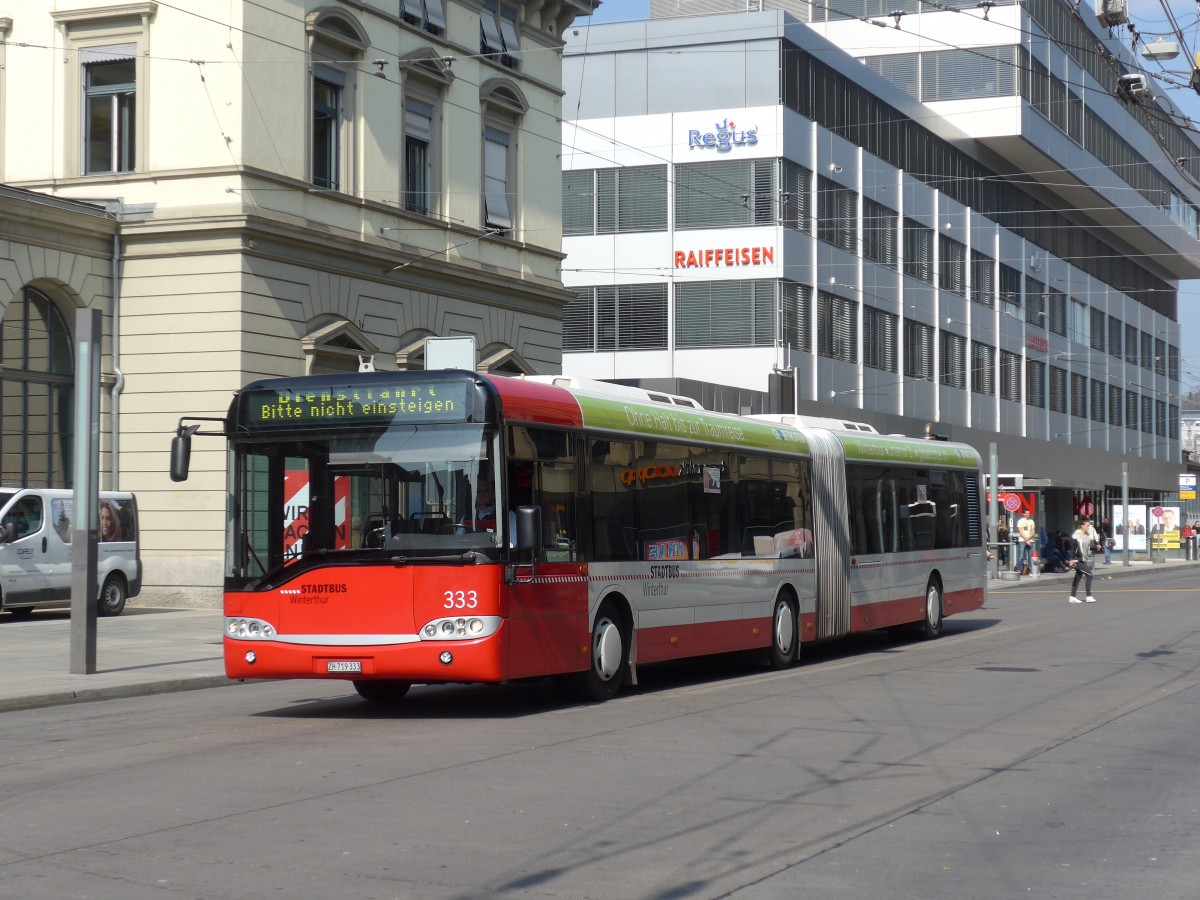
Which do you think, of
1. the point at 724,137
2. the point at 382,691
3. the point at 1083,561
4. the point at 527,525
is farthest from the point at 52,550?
the point at 724,137

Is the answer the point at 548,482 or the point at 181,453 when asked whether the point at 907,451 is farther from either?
the point at 181,453

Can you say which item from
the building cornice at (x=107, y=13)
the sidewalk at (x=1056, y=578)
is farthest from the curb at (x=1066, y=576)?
the building cornice at (x=107, y=13)

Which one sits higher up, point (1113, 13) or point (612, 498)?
point (1113, 13)

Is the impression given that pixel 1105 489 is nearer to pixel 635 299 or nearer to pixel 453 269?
pixel 635 299

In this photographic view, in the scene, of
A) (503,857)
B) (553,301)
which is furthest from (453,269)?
(503,857)

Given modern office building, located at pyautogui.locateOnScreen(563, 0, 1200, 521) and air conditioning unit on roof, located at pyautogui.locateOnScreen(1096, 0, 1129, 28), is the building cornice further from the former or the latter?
modern office building, located at pyautogui.locateOnScreen(563, 0, 1200, 521)

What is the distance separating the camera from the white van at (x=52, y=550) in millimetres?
24312

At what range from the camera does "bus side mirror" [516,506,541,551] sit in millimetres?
12852

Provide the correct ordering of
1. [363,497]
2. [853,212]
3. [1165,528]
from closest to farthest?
[363,497] < [853,212] < [1165,528]

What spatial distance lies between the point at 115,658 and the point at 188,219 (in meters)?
10.1

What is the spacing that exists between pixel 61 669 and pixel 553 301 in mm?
18962

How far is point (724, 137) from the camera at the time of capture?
50.1m

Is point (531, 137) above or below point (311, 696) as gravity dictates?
above

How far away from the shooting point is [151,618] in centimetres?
2544
